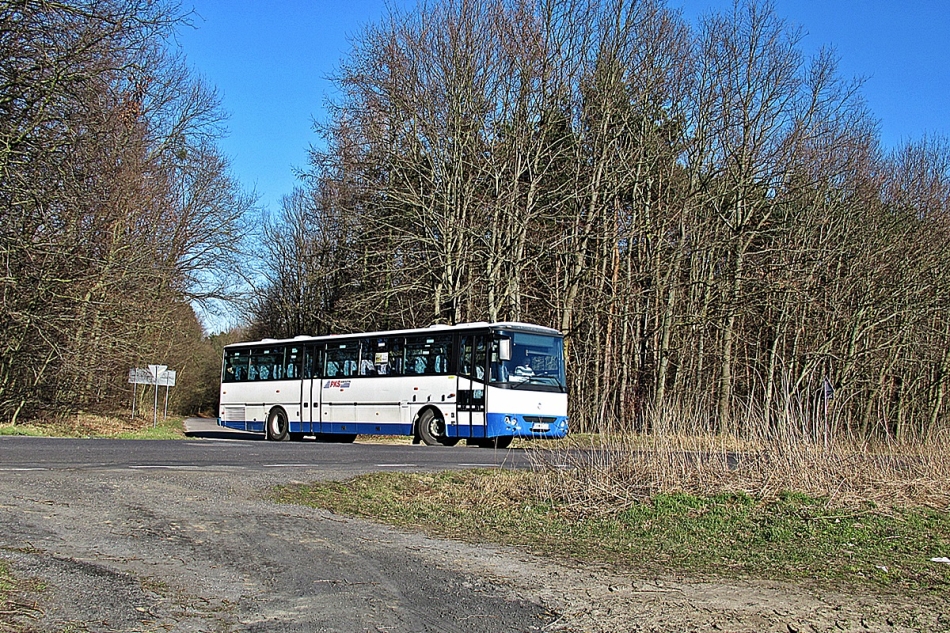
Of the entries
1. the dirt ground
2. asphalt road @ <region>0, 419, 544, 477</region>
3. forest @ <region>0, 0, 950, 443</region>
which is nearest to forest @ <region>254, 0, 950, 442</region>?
forest @ <region>0, 0, 950, 443</region>

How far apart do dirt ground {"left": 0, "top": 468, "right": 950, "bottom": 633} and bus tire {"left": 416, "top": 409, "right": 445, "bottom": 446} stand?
1620 cm

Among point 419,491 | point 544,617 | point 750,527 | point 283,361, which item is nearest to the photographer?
point 544,617

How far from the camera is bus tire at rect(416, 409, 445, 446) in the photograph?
25531mm

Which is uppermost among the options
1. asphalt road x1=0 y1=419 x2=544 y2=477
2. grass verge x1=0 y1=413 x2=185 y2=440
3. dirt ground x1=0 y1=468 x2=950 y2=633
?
grass verge x1=0 y1=413 x2=185 y2=440

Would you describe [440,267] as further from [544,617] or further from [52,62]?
[544,617]

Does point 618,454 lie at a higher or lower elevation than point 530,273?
lower

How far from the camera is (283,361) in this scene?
101 feet

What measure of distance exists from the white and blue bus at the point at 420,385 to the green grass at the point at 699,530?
12.1m

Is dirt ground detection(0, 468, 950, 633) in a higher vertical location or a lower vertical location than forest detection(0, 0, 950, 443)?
lower

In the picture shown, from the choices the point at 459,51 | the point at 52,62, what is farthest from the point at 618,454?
the point at 459,51

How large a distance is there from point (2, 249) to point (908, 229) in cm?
3104

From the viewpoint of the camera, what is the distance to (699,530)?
30.0 ft

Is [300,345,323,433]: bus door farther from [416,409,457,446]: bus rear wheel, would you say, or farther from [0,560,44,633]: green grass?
[0,560,44,633]: green grass

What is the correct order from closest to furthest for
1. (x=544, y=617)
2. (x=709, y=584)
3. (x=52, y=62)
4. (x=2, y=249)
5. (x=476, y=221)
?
(x=544, y=617)
(x=709, y=584)
(x=52, y=62)
(x=2, y=249)
(x=476, y=221)
